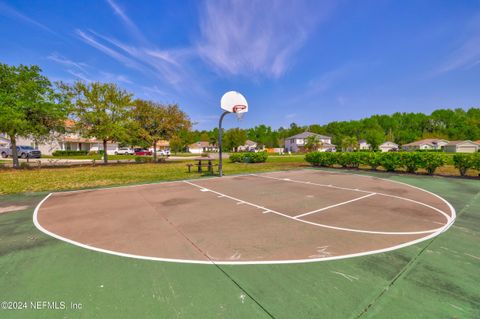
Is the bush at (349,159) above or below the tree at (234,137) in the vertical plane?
below

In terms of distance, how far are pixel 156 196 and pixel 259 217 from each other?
5.02 m

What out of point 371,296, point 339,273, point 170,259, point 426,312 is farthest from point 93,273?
point 426,312

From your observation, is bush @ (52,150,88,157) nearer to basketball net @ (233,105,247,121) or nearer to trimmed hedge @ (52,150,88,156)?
trimmed hedge @ (52,150,88,156)

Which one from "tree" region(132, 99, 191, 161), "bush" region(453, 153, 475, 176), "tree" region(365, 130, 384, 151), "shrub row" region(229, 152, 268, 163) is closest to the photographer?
"bush" region(453, 153, 475, 176)

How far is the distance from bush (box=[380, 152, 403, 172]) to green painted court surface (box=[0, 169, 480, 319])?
14.0 metres

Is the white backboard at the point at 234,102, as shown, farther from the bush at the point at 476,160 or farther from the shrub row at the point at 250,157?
the bush at the point at 476,160

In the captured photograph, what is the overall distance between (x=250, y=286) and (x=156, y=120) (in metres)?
26.3

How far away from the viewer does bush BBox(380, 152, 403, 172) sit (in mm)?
16234

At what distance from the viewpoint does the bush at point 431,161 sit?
47.4 ft

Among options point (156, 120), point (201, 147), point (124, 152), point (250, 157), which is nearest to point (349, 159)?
point (250, 157)

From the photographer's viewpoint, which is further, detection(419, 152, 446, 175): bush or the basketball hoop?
detection(419, 152, 446, 175): bush

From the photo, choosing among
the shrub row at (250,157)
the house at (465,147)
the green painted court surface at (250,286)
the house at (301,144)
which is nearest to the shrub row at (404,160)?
the shrub row at (250,157)

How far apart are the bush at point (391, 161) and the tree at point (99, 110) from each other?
2458 centimetres

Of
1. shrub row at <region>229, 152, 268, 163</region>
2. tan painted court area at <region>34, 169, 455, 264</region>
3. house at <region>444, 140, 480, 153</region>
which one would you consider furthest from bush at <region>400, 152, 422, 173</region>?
house at <region>444, 140, 480, 153</region>
